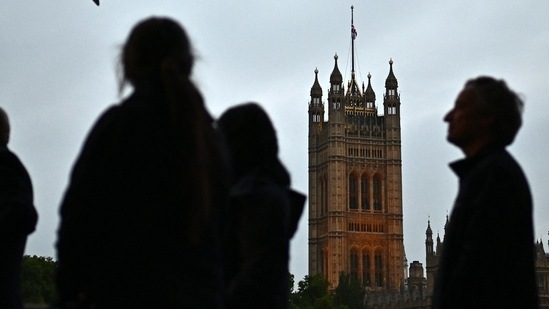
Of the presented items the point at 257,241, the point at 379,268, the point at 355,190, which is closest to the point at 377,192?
the point at 355,190

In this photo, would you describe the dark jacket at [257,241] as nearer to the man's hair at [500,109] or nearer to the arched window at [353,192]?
the man's hair at [500,109]

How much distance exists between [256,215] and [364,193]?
287 feet

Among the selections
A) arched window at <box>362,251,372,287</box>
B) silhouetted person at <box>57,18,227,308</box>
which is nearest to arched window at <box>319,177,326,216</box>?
arched window at <box>362,251,372,287</box>

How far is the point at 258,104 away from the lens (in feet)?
15.9

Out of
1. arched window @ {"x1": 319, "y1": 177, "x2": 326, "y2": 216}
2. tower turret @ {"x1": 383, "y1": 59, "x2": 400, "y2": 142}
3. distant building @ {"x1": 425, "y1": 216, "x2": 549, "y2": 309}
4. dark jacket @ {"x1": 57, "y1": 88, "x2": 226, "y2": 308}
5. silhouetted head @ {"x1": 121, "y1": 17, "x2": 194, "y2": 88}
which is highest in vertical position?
tower turret @ {"x1": 383, "y1": 59, "x2": 400, "y2": 142}

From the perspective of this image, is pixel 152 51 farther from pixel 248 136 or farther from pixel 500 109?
pixel 500 109

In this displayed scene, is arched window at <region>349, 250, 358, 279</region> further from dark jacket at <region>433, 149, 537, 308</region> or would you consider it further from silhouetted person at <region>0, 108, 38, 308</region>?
dark jacket at <region>433, 149, 537, 308</region>

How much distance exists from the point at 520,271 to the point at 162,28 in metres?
1.69

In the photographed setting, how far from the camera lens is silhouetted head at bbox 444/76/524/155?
4684mm

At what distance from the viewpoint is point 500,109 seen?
15.4 feet

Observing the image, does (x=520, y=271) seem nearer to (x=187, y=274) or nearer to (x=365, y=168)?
(x=187, y=274)

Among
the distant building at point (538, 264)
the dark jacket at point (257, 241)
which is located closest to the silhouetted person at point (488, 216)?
the dark jacket at point (257, 241)

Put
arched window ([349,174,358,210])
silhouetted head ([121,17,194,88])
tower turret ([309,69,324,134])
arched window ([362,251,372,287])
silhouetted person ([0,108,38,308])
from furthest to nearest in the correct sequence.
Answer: tower turret ([309,69,324,134]), arched window ([349,174,358,210]), arched window ([362,251,372,287]), silhouetted person ([0,108,38,308]), silhouetted head ([121,17,194,88])

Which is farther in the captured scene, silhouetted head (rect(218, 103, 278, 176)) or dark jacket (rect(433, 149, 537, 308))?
silhouetted head (rect(218, 103, 278, 176))
